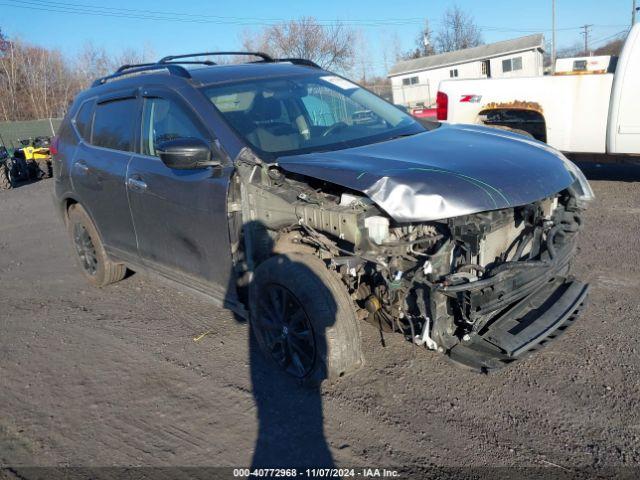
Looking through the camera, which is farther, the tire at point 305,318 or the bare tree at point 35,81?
the bare tree at point 35,81

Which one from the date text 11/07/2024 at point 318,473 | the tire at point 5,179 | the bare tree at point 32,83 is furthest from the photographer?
the bare tree at point 32,83

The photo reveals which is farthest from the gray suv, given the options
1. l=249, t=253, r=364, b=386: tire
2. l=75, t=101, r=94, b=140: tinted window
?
l=75, t=101, r=94, b=140: tinted window

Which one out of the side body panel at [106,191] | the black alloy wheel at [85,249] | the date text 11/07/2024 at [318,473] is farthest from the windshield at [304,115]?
the black alloy wheel at [85,249]

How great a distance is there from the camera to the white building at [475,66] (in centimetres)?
3519

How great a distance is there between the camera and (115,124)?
15.4ft

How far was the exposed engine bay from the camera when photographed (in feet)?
9.80

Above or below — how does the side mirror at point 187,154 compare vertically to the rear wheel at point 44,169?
above

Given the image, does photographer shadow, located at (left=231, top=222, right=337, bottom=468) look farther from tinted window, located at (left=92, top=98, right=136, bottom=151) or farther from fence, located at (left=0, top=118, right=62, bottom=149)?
fence, located at (left=0, top=118, right=62, bottom=149)

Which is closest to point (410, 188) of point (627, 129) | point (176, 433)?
point (176, 433)

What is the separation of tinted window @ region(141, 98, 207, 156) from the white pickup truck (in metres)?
5.67

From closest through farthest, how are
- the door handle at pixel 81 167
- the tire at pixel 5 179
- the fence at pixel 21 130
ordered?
the door handle at pixel 81 167 < the tire at pixel 5 179 < the fence at pixel 21 130

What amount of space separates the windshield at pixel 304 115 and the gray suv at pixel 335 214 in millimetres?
15

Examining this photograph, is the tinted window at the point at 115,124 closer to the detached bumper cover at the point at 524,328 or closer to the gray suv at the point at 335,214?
the gray suv at the point at 335,214

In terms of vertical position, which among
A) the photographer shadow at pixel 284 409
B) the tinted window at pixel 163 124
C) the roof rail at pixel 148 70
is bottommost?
the photographer shadow at pixel 284 409
